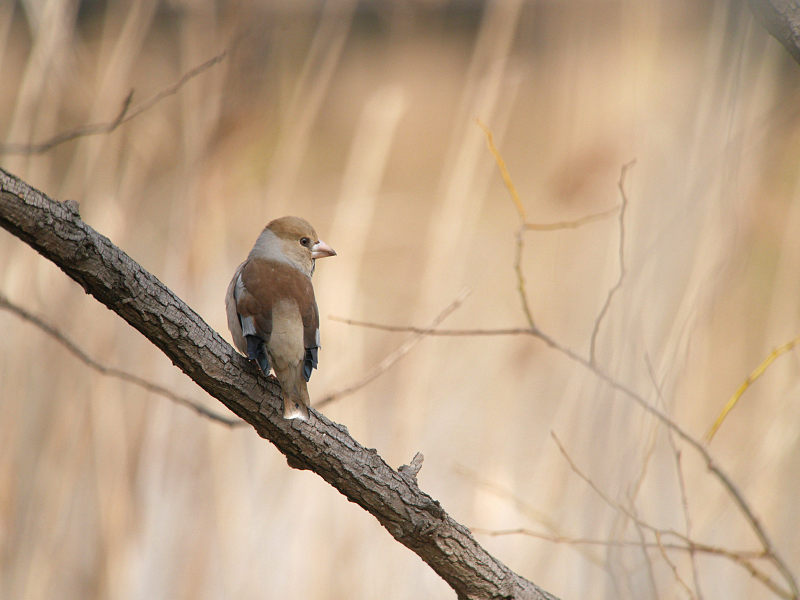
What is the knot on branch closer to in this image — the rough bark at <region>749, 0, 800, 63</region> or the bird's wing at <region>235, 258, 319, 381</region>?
the bird's wing at <region>235, 258, 319, 381</region>

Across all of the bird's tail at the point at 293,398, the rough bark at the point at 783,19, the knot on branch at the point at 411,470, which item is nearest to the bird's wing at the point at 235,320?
the bird's tail at the point at 293,398

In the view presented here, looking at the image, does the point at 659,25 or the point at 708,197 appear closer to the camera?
the point at 708,197

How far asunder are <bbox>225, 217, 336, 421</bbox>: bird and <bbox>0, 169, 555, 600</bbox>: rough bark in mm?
45

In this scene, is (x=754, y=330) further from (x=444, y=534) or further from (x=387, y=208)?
(x=444, y=534)

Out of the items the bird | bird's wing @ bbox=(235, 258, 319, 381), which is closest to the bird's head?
the bird

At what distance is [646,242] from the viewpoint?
2.33 metres

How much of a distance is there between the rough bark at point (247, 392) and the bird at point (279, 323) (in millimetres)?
45

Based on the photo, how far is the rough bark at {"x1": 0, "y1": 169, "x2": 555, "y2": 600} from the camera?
4.31ft

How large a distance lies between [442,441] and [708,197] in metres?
2.26

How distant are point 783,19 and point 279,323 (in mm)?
1174

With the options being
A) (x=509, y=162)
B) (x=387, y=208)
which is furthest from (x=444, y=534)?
(x=509, y=162)

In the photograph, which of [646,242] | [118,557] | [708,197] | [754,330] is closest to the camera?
[708,197]

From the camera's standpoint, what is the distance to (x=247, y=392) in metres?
1.58

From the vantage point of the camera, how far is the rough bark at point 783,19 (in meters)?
1.50
